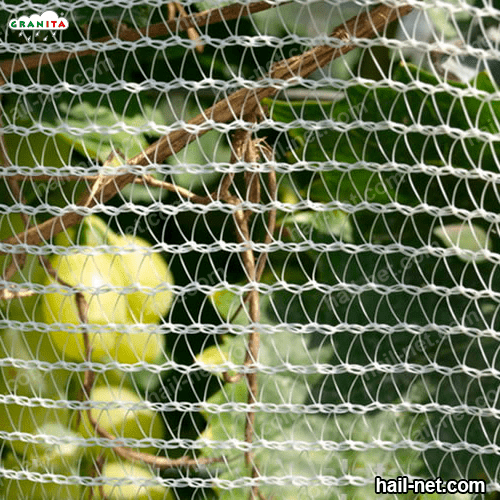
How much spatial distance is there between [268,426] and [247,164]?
0.19 metres

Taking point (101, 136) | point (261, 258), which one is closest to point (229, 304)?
point (261, 258)

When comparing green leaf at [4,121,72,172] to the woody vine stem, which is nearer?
the woody vine stem

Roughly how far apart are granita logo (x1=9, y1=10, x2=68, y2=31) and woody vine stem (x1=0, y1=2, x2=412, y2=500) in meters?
0.02

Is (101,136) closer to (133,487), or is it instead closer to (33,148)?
(33,148)

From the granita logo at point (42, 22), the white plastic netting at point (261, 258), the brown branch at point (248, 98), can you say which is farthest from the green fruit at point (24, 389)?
the granita logo at point (42, 22)

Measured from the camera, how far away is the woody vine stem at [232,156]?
1.19 ft

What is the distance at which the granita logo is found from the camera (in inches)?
15.4

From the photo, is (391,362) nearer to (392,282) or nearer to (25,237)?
(392,282)

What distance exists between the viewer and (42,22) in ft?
1.30

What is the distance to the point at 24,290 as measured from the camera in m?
0.40

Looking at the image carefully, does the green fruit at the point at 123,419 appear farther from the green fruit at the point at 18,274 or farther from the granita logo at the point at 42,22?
the granita logo at the point at 42,22

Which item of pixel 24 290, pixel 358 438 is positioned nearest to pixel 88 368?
pixel 24 290

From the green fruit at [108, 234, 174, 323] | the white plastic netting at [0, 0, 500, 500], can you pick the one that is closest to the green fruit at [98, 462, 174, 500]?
the white plastic netting at [0, 0, 500, 500]

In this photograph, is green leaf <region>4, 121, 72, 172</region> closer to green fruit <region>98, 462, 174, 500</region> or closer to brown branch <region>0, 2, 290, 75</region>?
brown branch <region>0, 2, 290, 75</region>
